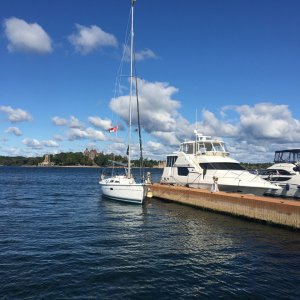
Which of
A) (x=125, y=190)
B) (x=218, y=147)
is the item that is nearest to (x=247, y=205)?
(x=125, y=190)

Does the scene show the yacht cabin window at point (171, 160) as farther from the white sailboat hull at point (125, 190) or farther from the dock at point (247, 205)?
the white sailboat hull at point (125, 190)

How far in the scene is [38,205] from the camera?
3247 cm

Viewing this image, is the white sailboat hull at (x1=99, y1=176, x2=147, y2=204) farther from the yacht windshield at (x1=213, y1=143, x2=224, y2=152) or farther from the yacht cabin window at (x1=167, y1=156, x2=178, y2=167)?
the yacht windshield at (x1=213, y1=143, x2=224, y2=152)

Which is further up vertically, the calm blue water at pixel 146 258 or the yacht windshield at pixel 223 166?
the yacht windshield at pixel 223 166

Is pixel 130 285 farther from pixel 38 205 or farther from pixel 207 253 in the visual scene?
pixel 38 205

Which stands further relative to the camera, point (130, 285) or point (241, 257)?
point (241, 257)

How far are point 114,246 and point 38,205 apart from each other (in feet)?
56.4

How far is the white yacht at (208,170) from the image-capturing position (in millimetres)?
30281

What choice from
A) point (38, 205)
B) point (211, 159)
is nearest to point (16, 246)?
point (38, 205)

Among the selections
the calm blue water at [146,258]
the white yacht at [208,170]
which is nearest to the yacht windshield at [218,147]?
the white yacht at [208,170]

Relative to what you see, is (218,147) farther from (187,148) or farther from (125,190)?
(125,190)

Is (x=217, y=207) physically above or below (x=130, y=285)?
above

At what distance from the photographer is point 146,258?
1527 cm

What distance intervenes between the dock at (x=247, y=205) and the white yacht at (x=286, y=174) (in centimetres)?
730
